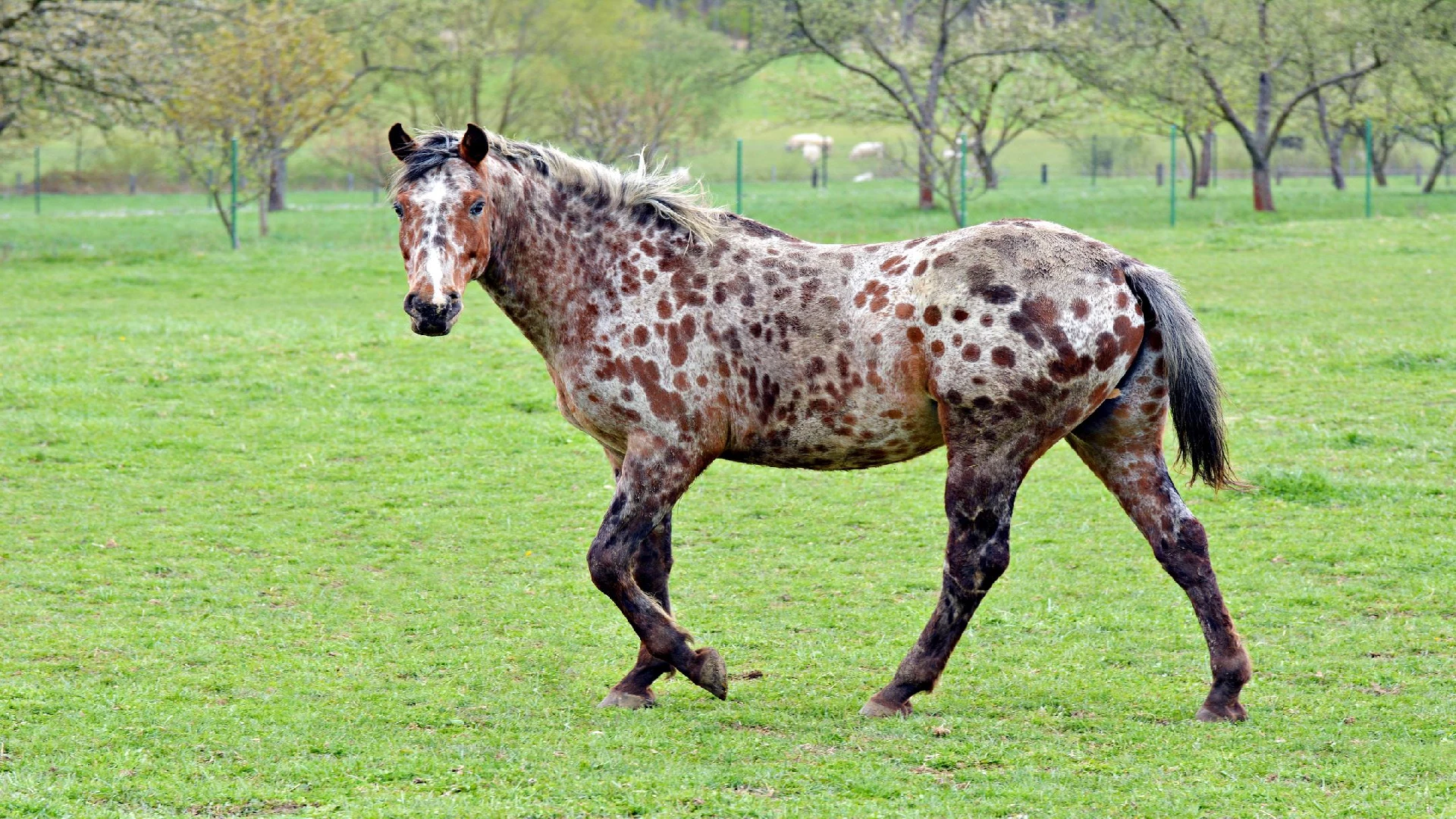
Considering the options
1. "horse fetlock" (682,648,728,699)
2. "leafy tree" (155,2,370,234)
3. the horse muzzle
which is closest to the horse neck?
the horse muzzle

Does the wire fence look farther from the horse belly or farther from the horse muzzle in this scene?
the horse muzzle

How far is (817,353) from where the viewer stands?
6.02 metres

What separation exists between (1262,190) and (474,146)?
1184 inches

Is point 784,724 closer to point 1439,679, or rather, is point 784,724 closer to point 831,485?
point 1439,679

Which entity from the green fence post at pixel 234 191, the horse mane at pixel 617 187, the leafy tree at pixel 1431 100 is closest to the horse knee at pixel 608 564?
the horse mane at pixel 617 187

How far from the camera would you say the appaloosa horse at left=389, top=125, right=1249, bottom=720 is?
5723 millimetres

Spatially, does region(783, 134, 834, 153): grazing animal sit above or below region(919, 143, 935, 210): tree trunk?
above

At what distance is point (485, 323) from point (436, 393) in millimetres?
3996

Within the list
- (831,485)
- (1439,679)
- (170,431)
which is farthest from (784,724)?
(170,431)

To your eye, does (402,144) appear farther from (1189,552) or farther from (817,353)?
(1189,552)

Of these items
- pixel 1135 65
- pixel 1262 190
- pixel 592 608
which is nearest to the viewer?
pixel 592 608

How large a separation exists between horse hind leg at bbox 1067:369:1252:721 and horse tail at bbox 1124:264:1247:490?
0.10 meters

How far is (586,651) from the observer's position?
6973mm

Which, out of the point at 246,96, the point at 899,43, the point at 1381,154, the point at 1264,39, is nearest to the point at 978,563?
the point at 246,96
